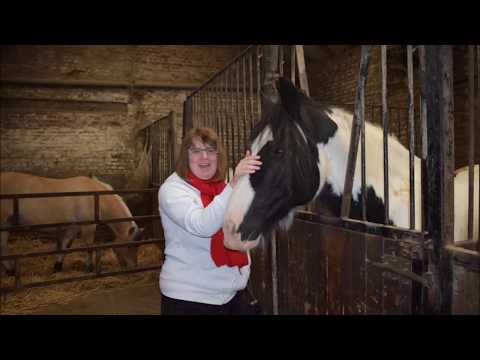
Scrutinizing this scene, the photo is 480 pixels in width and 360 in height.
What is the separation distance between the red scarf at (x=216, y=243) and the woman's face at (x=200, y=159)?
0.03m

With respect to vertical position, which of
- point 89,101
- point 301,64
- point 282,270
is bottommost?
point 282,270

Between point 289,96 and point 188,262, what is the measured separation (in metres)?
0.79

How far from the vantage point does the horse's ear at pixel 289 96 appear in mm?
1476

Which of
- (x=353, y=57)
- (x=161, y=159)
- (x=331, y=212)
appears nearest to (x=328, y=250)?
(x=331, y=212)

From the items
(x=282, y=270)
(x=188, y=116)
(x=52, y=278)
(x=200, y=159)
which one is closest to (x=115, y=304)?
(x=52, y=278)

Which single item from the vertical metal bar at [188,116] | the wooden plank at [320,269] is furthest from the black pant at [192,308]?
the vertical metal bar at [188,116]

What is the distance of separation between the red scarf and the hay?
9.91 feet

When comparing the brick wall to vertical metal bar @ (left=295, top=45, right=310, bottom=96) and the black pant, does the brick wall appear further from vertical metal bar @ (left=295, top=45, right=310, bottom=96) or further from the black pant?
the black pant

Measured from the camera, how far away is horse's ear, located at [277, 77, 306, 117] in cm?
148

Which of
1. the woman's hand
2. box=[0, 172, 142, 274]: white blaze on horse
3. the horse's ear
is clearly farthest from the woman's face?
box=[0, 172, 142, 274]: white blaze on horse

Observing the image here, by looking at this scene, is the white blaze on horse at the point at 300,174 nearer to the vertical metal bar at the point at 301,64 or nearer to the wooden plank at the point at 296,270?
the wooden plank at the point at 296,270

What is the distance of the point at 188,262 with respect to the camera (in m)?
1.41

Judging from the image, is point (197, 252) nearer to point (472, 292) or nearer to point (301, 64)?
point (472, 292)
